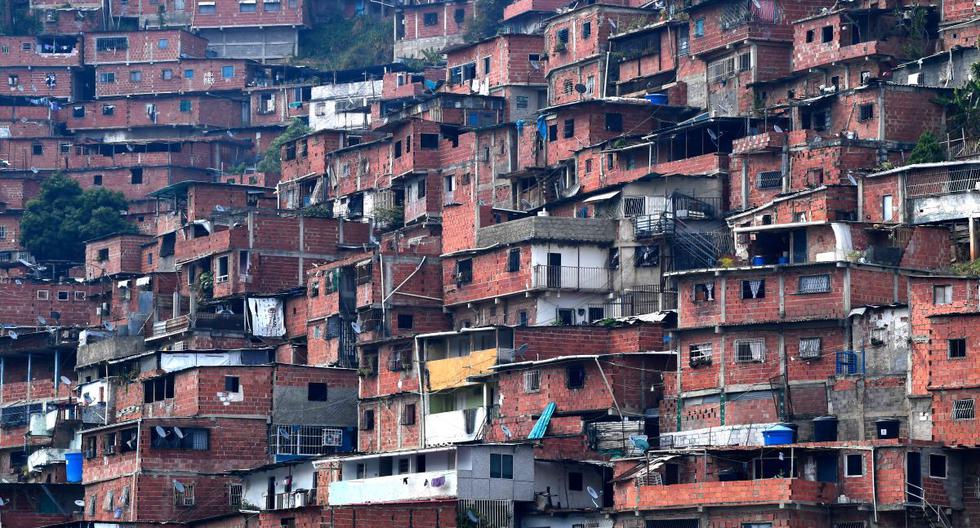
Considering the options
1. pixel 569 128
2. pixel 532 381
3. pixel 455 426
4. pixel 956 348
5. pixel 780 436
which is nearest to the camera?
pixel 956 348

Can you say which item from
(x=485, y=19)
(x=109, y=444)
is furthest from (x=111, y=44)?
(x=109, y=444)

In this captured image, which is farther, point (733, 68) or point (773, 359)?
point (733, 68)

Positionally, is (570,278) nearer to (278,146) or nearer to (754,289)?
(754,289)

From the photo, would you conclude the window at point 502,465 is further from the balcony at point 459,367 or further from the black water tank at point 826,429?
the black water tank at point 826,429

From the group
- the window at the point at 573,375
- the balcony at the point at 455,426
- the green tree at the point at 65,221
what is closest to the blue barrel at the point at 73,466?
the balcony at the point at 455,426

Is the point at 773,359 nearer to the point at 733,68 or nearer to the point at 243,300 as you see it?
the point at 733,68

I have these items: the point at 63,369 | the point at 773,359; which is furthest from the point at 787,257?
the point at 63,369

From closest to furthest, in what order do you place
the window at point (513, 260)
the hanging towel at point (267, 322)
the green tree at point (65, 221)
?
1. the window at point (513, 260)
2. the hanging towel at point (267, 322)
3. the green tree at point (65, 221)
